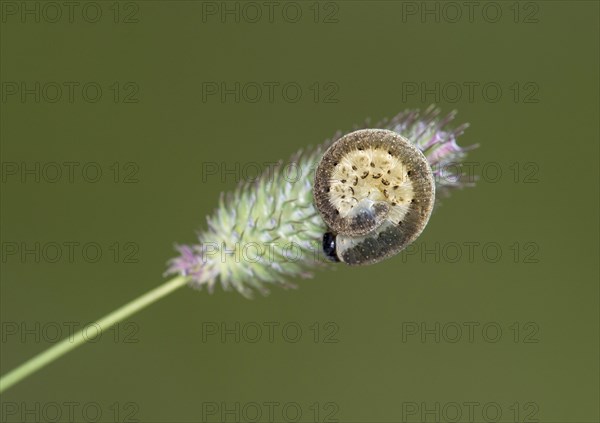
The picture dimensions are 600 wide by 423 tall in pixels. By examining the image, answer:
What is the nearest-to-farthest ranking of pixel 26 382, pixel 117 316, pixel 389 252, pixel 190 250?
pixel 117 316 → pixel 389 252 → pixel 190 250 → pixel 26 382

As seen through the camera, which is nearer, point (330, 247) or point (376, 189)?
point (376, 189)

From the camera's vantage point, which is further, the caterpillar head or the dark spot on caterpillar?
the dark spot on caterpillar

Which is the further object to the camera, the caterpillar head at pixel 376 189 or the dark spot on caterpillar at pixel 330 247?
the dark spot on caterpillar at pixel 330 247

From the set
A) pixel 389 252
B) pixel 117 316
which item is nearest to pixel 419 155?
Result: pixel 389 252

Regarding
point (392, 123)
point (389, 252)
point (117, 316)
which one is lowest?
point (117, 316)

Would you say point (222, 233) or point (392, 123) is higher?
point (392, 123)

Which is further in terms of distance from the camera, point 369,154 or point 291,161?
point 291,161

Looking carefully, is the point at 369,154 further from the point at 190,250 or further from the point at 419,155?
the point at 190,250

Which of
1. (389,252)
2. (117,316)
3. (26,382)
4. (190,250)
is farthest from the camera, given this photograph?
(26,382)
